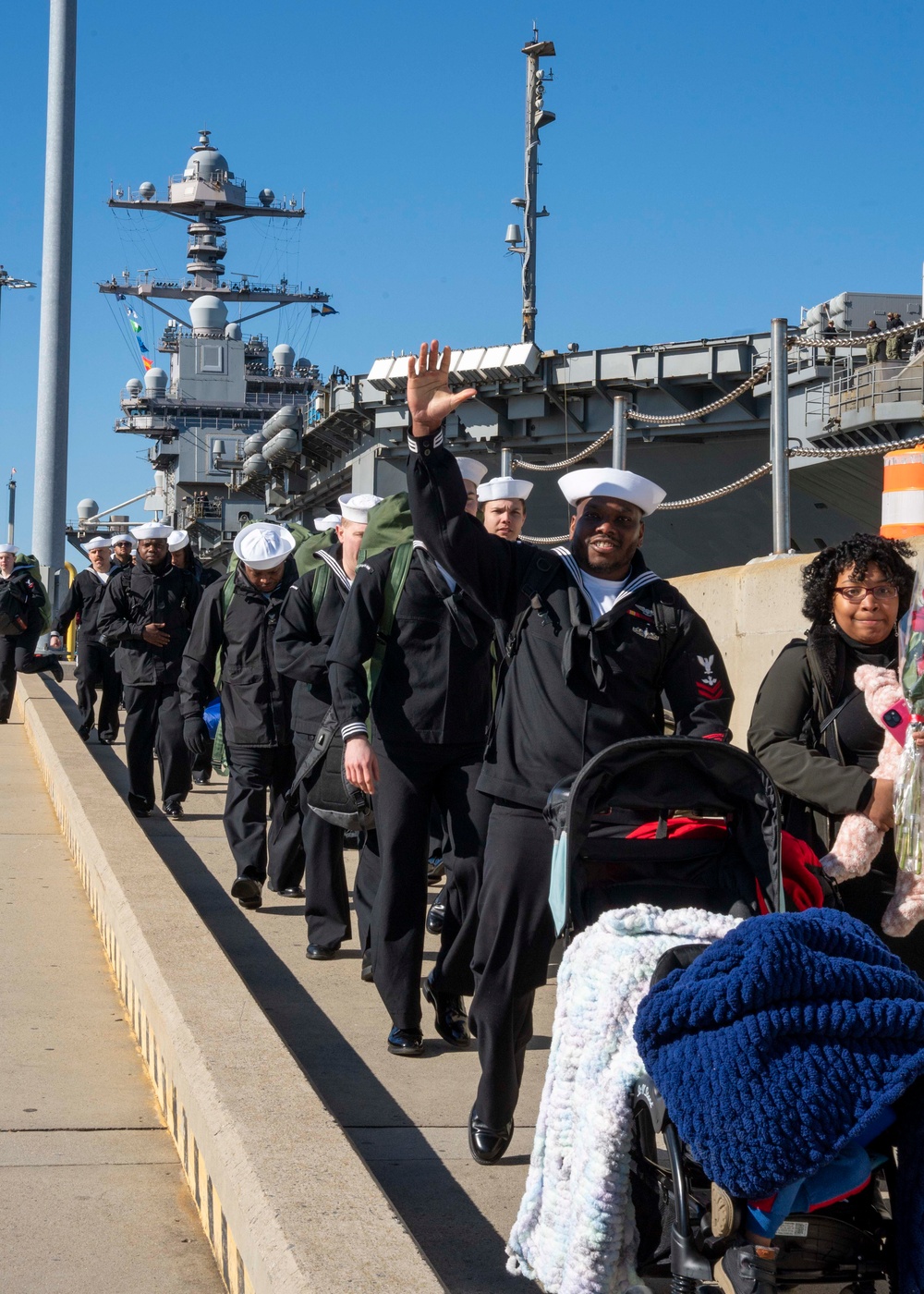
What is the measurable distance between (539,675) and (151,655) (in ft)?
23.4

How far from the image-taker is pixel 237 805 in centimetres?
785

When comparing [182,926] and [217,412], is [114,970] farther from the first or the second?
[217,412]

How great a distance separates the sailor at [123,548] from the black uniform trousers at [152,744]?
156 inches

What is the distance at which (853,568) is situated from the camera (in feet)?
14.5

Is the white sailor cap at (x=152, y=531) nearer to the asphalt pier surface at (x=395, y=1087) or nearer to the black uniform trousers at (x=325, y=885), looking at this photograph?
the asphalt pier surface at (x=395, y=1087)

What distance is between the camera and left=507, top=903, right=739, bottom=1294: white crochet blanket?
9.40ft

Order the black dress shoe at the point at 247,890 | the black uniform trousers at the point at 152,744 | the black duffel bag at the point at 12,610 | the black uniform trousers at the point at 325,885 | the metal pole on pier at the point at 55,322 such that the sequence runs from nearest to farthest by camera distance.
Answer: the black uniform trousers at the point at 325,885 < the black dress shoe at the point at 247,890 < the black uniform trousers at the point at 152,744 < the black duffel bag at the point at 12,610 < the metal pole on pier at the point at 55,322

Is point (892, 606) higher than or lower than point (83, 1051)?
higher

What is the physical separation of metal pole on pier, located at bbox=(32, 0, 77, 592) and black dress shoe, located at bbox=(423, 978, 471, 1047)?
2033 centimetres

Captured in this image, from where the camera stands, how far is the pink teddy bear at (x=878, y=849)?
4.12 m

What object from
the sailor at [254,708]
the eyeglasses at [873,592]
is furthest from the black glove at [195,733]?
the eyeglasses at [873,592]

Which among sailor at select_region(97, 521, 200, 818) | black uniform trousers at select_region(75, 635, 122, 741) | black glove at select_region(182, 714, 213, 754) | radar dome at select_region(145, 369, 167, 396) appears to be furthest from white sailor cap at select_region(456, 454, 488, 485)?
radar dome at select_region(145, 369, 167, 396)

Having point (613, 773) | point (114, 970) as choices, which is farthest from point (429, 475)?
point (114, 970)

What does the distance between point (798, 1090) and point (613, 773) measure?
1.12 meters
